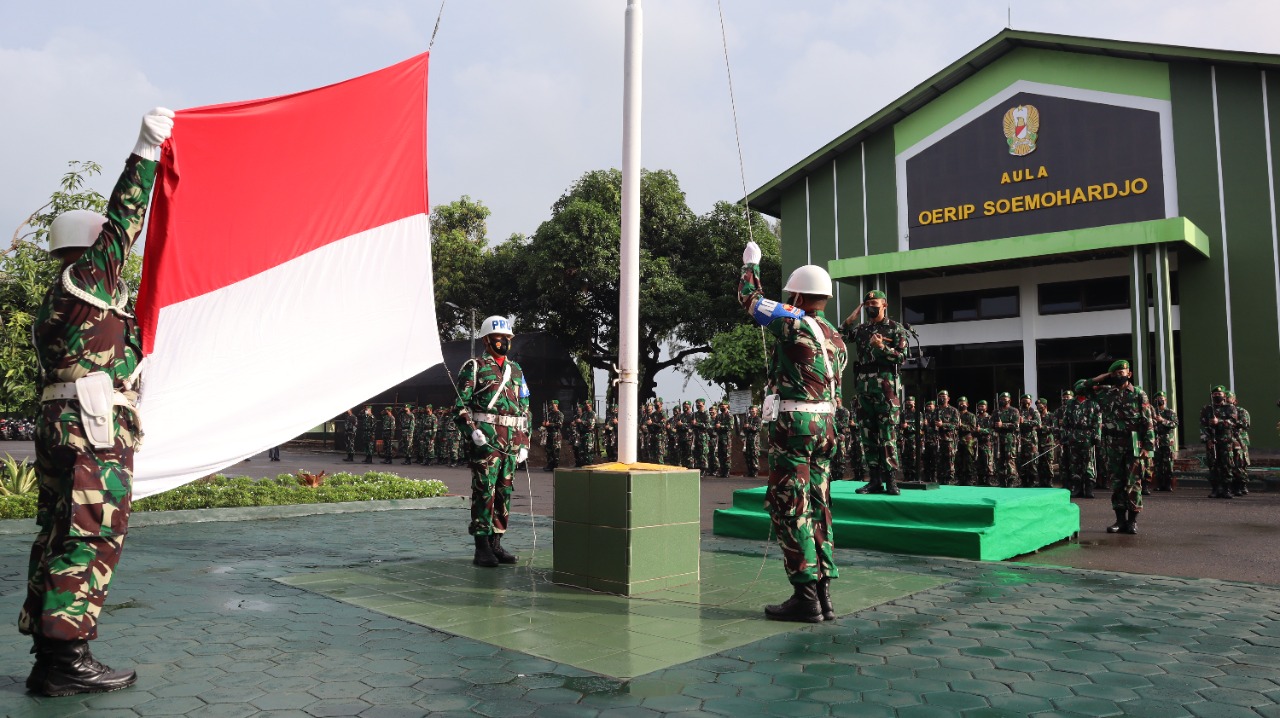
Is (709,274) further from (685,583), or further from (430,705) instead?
(430,705)

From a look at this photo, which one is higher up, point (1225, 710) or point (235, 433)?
point (235, 433)

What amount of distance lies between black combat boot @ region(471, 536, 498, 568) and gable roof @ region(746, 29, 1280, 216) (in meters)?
23.1

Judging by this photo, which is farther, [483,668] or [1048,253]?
[1048,253]

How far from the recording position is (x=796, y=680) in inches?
161

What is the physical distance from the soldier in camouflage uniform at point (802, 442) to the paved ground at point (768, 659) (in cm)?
30

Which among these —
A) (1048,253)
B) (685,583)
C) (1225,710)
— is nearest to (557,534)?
(685,583)

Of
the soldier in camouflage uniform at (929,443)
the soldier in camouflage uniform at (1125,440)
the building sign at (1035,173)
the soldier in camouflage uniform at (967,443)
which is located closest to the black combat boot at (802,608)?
the soldier in camouflage uniform at (1125,440)

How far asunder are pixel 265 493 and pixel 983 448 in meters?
14.2

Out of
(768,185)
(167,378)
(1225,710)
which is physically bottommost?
(1225,710)

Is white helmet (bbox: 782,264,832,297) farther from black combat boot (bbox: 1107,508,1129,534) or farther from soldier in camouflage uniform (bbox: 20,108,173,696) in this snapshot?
black combat boot (bbox: 1107,508,1129,534)

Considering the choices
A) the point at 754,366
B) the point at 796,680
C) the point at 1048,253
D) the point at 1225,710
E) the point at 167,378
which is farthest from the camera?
the point at 754,366

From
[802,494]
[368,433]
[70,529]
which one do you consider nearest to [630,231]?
[802,494]

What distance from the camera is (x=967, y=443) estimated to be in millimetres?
18406

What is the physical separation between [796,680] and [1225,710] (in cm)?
182
